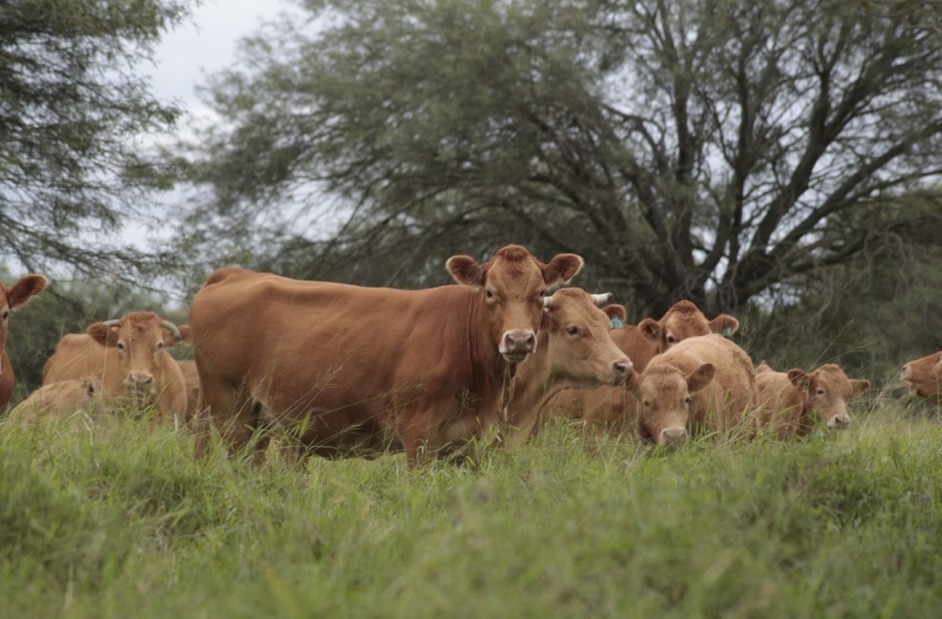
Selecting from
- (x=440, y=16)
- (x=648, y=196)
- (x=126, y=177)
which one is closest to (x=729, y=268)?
(x=648, y=196)

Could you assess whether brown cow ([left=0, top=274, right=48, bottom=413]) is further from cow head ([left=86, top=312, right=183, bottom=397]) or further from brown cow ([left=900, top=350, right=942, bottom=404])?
brown cow ([left=900, top=350, right=942, bottom=404])

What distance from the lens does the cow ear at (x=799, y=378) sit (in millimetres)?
8070

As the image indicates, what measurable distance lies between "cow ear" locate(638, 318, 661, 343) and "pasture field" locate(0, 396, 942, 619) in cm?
381

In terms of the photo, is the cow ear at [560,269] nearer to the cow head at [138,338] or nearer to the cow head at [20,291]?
the cow head at [20,291]

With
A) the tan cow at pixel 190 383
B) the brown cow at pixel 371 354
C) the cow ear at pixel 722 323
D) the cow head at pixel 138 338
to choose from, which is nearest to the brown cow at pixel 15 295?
the brown cow at pixel 371 354

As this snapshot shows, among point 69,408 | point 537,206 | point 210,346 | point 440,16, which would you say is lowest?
point 69,408

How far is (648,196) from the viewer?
16531 mm

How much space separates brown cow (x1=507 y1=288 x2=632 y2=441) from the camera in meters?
7.11

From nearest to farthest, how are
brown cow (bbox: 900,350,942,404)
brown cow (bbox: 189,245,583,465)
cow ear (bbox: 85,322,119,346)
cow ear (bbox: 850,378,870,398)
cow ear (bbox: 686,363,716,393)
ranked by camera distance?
brown cow (bbox: 189,245,583,465)
cow ear (bbox: 686,363,716,393)
cow ear (bbox: 850,378,870,398)
cow ear (bbox: 85,322,119,346)
brown cow (bbox: 900,350,942,404)

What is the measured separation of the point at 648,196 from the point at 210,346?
1066 cm

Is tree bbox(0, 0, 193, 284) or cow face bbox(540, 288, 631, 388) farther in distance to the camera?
tree bbox(0, 0, 193, 284)

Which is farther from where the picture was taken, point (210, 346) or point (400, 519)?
point (210, 346)

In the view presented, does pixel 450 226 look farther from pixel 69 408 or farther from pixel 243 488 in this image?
pixel 243 488

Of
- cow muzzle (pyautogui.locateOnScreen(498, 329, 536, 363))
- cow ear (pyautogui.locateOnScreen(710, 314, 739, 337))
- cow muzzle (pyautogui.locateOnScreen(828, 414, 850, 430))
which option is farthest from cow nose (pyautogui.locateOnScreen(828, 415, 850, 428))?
cow muzzle (pyautogui.locateOnScreen(498, 329, 536, 363))
